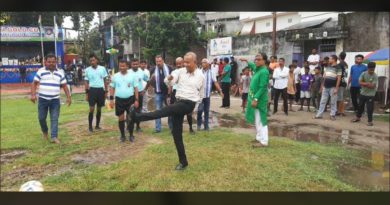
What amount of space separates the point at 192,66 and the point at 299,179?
188cm

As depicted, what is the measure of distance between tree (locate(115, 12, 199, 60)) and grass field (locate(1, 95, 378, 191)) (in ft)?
5.39

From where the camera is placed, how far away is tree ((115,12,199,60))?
7.22 metres

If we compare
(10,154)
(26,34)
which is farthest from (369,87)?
(26,34)

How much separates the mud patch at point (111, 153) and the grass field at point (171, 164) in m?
0.01

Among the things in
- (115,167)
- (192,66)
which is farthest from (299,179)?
(115,167)

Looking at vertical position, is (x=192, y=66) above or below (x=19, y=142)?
above

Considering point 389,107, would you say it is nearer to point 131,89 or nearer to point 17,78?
point 131,89

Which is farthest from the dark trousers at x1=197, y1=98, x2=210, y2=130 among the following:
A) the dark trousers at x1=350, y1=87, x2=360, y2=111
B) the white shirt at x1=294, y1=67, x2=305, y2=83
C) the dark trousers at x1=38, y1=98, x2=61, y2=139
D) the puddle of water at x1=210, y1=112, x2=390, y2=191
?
the dark trousers at x1=350, y1=87, x2=360, y2=111

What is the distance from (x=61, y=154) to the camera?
18.1 feet

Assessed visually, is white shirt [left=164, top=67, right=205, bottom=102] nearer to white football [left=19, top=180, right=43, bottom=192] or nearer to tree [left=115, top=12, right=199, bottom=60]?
white football [left=19, top=180, right=43, bottom=192]

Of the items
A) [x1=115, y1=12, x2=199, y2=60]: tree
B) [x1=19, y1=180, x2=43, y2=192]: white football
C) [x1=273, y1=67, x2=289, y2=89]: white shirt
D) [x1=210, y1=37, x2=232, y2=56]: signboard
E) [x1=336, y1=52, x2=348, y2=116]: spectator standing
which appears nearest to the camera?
[x1=19, y1=180, x2=43, y2=192]: white football

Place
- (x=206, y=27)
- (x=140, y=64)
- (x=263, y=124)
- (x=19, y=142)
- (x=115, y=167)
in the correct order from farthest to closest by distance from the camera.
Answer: (x=206, y=27) < (x=140, y=64) < (x=19, y=142) < (x=263, y=124) < (x=115, y=167)

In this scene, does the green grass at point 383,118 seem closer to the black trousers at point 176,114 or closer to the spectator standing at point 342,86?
the spectator standing at point 342,86

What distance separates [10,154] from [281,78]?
5.88 m
